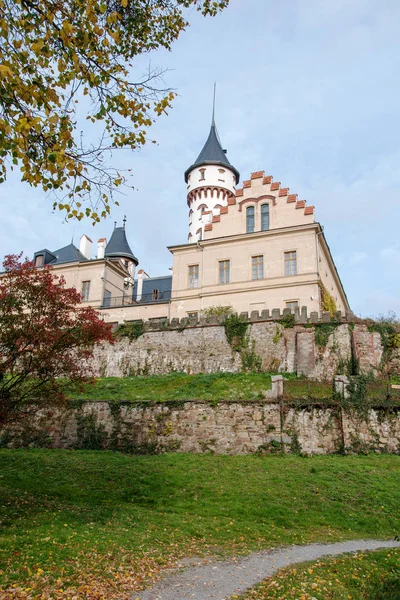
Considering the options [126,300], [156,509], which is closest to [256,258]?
[126,300]

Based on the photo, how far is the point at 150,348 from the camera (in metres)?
28.6

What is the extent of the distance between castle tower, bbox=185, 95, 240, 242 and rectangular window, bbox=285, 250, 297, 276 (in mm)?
16305

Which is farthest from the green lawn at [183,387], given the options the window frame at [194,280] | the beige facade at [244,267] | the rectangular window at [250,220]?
the rectangular window at [250,220]

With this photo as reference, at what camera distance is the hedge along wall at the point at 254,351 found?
24641mm

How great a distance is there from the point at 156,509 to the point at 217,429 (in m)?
6.39

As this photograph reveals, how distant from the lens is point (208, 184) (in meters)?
49.0

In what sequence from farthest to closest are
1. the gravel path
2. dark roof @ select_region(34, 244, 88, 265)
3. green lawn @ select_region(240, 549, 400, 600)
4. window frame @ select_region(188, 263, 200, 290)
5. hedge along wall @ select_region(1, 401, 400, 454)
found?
dark roof @ select_region(34, 244, 88, 265)
window frame @ select_region(188, 263, 200, 290)
hedge along wall @ select_region(1, 401, 400, 454)
the gravel path
green lawn @ select_region(240, 549, 400, 600)

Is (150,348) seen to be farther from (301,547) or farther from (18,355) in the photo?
(301,547)

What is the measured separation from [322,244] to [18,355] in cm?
2652

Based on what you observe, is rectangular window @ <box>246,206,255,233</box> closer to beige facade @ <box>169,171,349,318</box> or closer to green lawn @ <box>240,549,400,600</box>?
beige facade @ <box>169,171,349,318</box>

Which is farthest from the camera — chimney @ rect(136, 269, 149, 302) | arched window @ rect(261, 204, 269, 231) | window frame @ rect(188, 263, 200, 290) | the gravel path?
chimney @ rect(136, 269, 149, 302)

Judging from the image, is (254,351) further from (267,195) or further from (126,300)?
(126,300)

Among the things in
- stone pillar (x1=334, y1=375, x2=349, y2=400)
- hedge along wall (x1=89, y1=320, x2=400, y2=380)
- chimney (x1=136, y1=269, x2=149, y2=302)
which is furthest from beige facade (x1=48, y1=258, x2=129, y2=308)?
stone pillar (x1=334, y1=375, x2=349, y2=400)

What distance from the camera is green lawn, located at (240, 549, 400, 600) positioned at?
6773 millimetres
